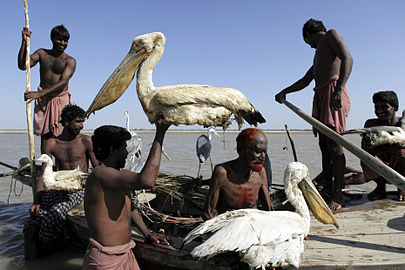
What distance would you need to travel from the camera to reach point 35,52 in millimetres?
4574

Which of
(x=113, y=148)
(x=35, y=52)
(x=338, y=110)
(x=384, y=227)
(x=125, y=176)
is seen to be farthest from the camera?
(x=35, y=52)

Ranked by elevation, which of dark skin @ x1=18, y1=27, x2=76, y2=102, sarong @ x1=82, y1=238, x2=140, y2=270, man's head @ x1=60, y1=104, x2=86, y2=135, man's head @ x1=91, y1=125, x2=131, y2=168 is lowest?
sarong @ x1=82, y1=238, x2=140, y2=270

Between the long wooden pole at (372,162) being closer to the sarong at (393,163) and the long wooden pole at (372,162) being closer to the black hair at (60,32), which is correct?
the sarong at (393,163)

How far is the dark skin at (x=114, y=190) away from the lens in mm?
1910

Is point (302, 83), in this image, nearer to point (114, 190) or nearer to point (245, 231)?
point (245, 231)

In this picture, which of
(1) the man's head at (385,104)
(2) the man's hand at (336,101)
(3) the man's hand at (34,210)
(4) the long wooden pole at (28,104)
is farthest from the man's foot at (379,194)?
(4) the long wooden pole at (28,104)

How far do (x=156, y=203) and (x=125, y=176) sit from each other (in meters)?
2.17

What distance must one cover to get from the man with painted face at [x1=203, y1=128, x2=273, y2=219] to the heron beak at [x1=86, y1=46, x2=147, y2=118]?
1.02 m

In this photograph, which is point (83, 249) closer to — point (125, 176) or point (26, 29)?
point (125, 176)

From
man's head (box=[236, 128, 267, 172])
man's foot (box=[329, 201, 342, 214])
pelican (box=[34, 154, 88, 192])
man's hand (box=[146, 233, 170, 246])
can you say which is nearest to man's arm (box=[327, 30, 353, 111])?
man's foot (box=[329, 201, 342, 214])

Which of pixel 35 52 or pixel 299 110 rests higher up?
pixel 35 52

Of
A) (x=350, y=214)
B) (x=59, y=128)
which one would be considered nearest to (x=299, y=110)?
(x=350, y=214)

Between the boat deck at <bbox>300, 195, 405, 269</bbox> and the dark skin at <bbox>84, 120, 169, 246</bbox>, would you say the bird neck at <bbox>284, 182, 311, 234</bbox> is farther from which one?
the dark skin at <bbox>84, 120, 169, 246</bbox>

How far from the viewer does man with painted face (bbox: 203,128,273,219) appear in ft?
8.18
